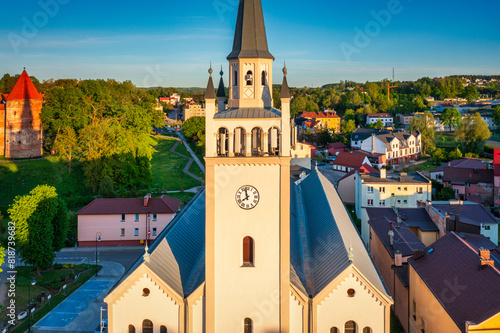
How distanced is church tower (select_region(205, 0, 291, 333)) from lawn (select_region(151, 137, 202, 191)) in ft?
174

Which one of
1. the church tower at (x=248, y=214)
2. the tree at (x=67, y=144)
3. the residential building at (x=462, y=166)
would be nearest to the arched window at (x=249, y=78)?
the church tower at (x=248, y=214)

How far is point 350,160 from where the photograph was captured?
295 ft

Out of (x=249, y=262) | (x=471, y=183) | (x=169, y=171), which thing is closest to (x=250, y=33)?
(x=249, y=262)

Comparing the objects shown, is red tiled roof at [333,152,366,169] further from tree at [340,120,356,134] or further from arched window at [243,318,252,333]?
arched window at [243,318,252,333]

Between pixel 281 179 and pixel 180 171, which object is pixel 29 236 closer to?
pixel 281 179

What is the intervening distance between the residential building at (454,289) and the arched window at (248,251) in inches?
389

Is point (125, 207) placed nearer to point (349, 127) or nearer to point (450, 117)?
point (349, 127)

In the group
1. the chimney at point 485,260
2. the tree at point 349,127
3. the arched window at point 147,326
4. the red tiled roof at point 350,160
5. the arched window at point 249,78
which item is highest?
the tree at point 349,127

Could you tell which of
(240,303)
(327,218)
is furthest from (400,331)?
(240,303)

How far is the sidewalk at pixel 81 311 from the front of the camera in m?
30.6

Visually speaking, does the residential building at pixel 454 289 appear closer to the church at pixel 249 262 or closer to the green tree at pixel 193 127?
the church at pixel 249 262

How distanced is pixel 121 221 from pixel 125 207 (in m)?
1.57

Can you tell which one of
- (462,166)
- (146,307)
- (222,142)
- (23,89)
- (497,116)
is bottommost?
(146,307)

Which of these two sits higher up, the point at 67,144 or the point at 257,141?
the point at 67,144
